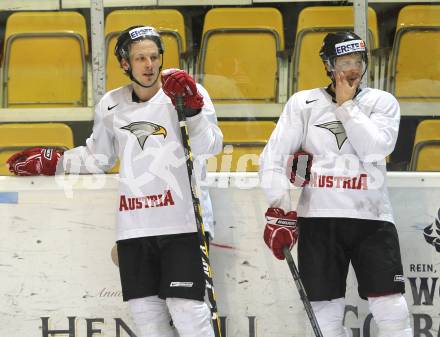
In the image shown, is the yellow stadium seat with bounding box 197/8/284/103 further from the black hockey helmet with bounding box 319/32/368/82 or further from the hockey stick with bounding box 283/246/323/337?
the hockey stick with bounding box 283/246/323/337

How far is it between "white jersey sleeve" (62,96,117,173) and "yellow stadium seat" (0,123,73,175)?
0.26 metres

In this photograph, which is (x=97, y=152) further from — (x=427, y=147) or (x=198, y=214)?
(x=427, y=147)

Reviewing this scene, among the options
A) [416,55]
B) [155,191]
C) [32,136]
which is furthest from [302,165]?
[32,136]

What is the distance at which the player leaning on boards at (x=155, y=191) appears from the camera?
2547 millimetres

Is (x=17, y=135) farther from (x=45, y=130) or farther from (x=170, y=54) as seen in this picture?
(x=170, y=54)

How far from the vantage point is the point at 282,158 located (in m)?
2.65

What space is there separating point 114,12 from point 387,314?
1.54 meters

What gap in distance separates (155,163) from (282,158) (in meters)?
0.41

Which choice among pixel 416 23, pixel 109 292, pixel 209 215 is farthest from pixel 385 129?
pixel 109 292

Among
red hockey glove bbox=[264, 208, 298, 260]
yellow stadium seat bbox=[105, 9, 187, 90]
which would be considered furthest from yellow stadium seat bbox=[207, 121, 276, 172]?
red hockey glove bbox=[264, 208, 298, 260]

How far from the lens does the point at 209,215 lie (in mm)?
2689

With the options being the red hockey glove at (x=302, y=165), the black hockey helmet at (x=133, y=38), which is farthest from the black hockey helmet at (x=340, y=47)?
the black hockey helmet at (x=133, y=38)

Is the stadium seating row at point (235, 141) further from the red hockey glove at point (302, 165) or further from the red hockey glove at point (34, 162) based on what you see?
the red hockey glove at point (302, 165)

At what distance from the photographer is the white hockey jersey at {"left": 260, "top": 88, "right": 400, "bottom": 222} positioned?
2566mm
